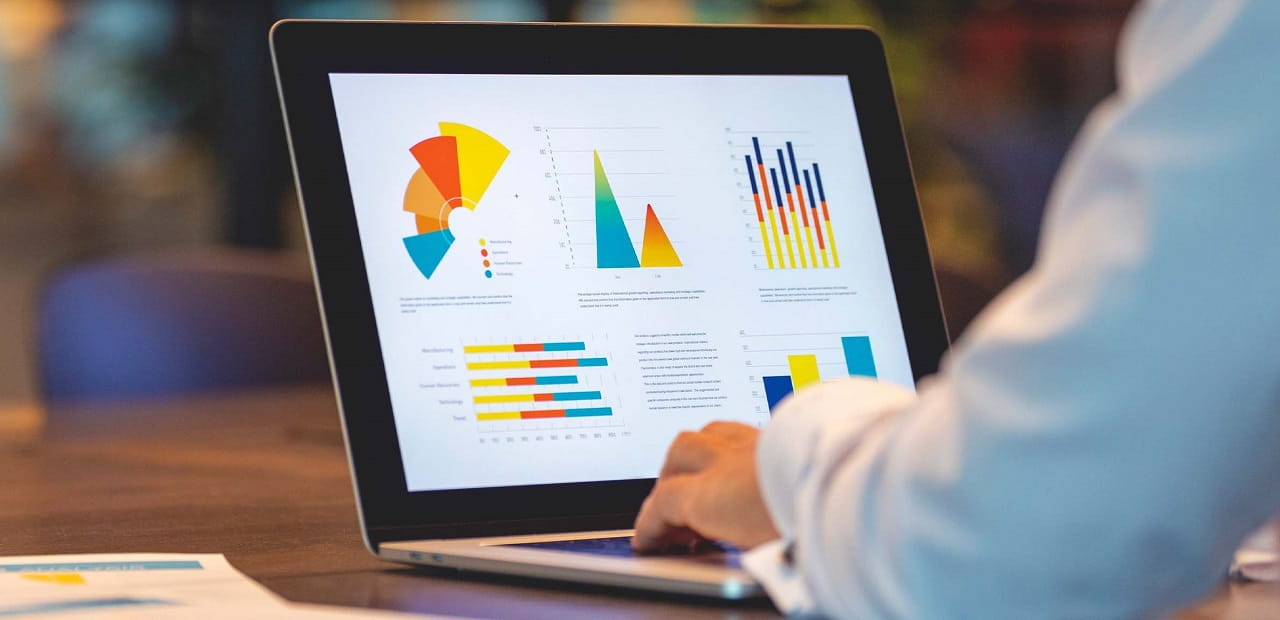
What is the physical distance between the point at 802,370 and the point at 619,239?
16 centimetres

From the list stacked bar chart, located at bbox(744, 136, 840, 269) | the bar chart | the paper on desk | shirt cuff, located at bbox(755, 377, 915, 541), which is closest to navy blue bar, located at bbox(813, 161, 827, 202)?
stacked bar chart, located at bbox(744, 136, 840, 269)

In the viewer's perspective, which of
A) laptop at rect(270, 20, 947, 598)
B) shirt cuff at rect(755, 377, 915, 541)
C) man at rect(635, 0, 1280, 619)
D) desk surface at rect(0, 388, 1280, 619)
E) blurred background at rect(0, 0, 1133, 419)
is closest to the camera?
man at rect(635, 0, 1280, 619)

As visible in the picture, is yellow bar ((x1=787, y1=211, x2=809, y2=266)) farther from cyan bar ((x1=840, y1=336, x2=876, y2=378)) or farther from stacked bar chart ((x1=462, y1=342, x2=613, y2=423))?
stacked bar chart ((x1=462, y1=342, x2=613, y2=423))

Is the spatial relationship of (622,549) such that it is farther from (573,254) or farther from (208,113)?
(208,113)

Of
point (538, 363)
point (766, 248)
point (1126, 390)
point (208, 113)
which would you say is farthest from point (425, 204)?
point (208, 113)

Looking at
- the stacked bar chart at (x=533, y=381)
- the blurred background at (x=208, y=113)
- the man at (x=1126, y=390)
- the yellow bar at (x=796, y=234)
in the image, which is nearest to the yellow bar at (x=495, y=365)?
the stacked bar chart at (x=533, y=381)

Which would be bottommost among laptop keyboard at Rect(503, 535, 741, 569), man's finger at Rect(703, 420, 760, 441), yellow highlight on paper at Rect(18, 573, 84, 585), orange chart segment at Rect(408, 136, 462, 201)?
laptop keyboard at Rect(503, 535, 741, 569)

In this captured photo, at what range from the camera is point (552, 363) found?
3.05 ft

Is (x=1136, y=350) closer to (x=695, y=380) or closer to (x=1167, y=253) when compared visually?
(x=1167, y=253)

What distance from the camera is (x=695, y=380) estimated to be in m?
0.96

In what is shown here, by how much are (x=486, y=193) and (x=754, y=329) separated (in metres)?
0.21

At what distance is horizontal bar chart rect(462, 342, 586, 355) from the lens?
0.91 meters

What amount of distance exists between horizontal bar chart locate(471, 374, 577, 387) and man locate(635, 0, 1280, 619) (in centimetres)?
36

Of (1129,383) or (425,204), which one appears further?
(425,204)
